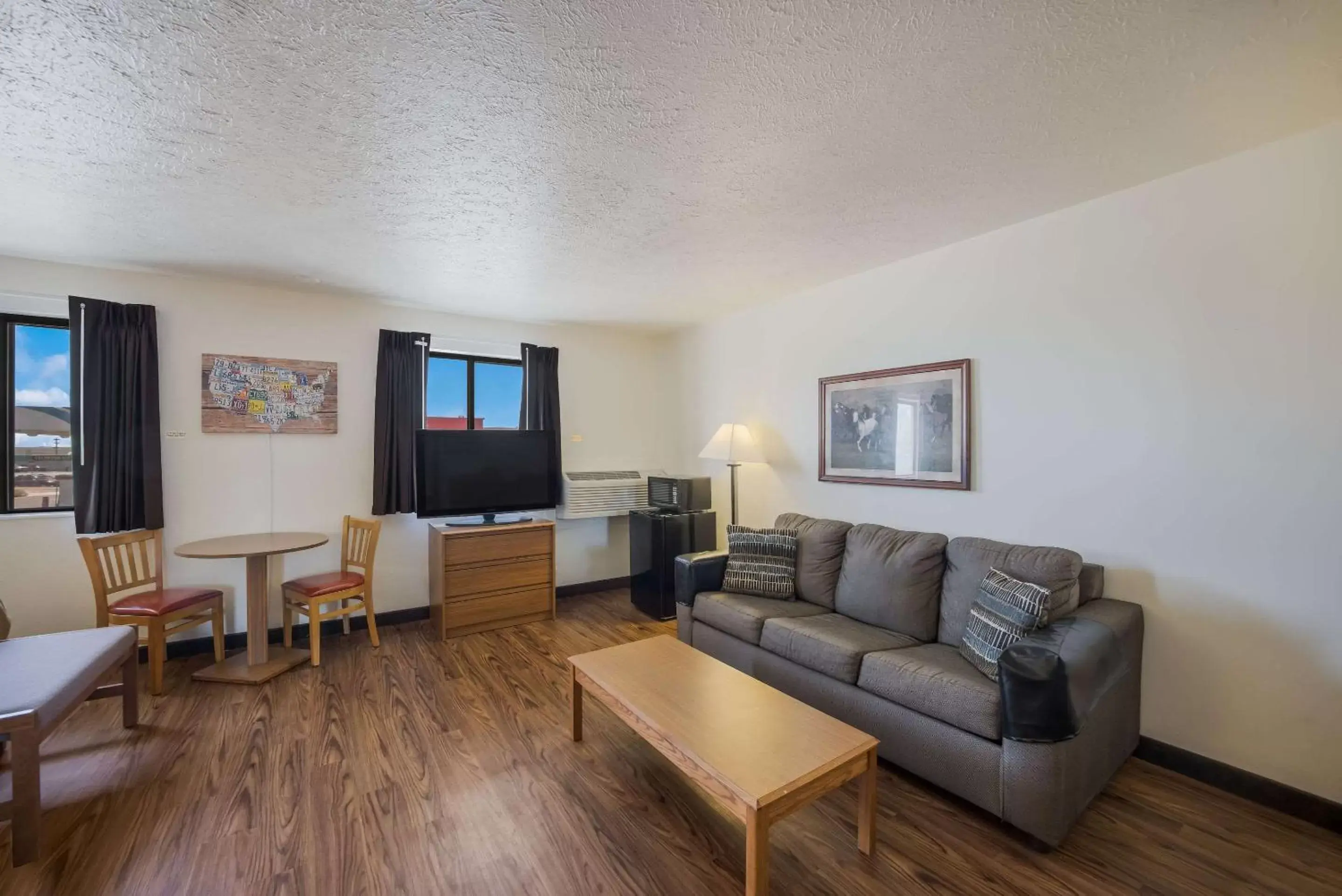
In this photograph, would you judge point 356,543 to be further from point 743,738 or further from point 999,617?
point 999,617

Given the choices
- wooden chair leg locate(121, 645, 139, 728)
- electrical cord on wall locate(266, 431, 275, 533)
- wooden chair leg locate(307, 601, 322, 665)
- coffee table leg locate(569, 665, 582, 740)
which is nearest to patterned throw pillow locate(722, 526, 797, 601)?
coffee table leg locate(569, 665, 582, 740)

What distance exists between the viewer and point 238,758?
234 cm

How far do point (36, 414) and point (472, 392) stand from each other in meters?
2.50

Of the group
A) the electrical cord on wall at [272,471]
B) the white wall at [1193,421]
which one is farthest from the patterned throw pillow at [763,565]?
the electrical cord on wall at [272,471]

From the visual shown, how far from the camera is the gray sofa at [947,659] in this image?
1.78 metres

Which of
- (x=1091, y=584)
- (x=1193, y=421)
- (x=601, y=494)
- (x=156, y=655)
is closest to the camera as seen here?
(x=1193, y=421)

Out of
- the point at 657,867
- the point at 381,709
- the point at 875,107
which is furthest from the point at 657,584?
the point at 875,107

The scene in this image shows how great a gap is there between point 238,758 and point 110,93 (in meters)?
2.50

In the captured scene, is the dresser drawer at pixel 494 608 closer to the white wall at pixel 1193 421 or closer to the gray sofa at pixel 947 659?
the gray sofa at pixel 947 659

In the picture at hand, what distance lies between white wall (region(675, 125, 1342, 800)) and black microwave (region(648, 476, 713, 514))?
1.83m

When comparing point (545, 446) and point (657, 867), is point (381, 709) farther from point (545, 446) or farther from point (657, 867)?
point (545, 446)

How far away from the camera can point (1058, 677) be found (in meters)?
1.73

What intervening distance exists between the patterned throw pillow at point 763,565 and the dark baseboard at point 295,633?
1651 mm

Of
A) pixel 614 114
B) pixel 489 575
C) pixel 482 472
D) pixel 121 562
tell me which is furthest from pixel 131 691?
pixel 614 114
